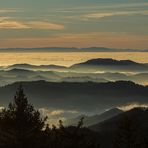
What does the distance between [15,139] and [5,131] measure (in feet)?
9.72

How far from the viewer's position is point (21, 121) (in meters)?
41.4

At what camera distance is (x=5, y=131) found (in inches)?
1626

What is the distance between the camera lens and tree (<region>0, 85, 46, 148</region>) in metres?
39.0

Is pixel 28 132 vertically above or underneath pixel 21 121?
underneath

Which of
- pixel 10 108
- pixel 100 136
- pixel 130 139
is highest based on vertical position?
pixel 10 108

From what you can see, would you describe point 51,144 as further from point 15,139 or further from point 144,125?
point 144,125

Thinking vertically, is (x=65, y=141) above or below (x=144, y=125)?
above

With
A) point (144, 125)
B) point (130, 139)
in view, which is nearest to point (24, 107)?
point (130, 139)

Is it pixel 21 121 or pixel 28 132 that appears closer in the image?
pixel 28 132

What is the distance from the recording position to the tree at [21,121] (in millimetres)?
38969

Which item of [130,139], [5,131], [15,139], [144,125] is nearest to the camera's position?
[15,139]

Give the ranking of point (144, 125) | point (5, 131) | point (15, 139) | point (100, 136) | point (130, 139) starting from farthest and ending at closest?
point (144, 125) → point (100, 136) → point (130, 139) → point (5, 131) → point (15, 139)

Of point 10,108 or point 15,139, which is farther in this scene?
point 10,108

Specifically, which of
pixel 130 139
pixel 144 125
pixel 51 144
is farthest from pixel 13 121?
pixel 144 125
